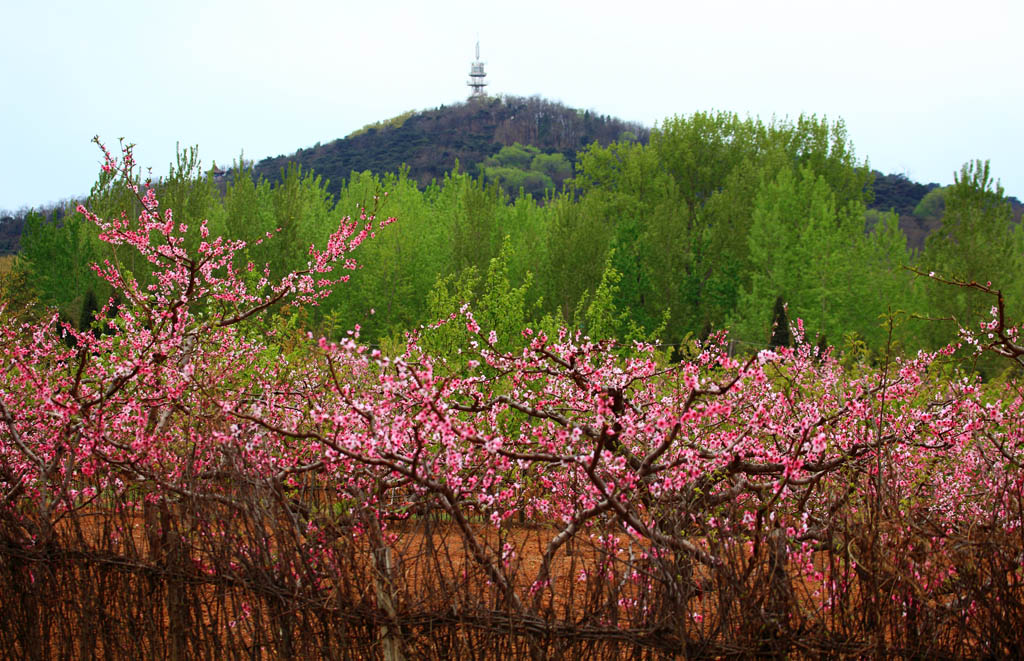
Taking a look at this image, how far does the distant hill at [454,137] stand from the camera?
308ft

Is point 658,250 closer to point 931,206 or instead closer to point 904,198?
point 931,206

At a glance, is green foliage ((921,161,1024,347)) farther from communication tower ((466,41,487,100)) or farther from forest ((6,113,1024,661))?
communication tower ((466,41,487,100))

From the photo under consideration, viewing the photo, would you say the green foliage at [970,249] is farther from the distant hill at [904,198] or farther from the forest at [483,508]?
the distant hill at [904,198]

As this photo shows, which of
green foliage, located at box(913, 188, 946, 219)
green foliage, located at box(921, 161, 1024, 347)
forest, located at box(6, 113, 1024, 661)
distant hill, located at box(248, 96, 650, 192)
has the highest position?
distant hill, located at box(248, 96, 650, 192)

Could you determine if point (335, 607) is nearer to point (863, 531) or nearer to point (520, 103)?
point (863, 531)

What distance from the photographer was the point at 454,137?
3996 inches

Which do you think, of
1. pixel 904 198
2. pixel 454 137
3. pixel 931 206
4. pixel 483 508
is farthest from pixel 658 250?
pixel 454 137

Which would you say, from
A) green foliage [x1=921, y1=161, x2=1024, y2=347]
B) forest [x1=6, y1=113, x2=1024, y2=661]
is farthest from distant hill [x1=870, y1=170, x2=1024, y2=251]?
forest [x1=6, y1=113, x2=1024, y2=661]

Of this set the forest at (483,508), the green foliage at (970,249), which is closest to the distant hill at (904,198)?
the green foliage at (970,249)

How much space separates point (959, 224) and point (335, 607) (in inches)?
951

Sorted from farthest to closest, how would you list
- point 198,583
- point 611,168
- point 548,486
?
point 611,168 → point 548,486 → point 198,583

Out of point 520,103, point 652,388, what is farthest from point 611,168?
point 520,103

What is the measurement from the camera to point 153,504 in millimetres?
3793

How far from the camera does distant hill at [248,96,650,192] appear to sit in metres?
93.9
